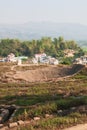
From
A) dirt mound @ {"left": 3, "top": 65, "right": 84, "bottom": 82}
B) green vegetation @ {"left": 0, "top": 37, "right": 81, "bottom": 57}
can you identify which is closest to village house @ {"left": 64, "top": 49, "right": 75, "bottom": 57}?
green vegetation @ {"left": 0, "top": 37, "right": 81, "bottom": 57}

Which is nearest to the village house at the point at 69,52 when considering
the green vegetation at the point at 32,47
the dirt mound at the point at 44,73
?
the green vegetation at the point at 32,47

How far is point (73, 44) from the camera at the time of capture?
140 m

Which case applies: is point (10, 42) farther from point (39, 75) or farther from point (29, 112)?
point (29, 112)

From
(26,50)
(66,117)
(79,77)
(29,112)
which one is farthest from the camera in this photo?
(26,50)

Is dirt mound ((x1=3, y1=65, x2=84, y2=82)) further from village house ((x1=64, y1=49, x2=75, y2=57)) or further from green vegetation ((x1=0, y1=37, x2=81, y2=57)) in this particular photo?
village house ((x1=64, y1=49, x2=75, y2=57))

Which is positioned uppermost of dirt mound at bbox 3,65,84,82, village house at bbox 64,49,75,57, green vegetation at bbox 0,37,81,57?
green vegetation at bbox 0,37,81,57

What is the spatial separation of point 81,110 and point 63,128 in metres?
2.19

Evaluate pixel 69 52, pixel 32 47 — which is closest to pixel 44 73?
pixel 32 47

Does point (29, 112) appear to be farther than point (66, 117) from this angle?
Yes

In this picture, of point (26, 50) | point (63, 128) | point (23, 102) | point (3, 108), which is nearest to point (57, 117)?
point (63, 128)

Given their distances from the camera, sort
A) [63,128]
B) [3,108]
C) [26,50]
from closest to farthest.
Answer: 1. [63,128]
2. [3,108]
3. [26,50]

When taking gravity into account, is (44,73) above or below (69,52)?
below

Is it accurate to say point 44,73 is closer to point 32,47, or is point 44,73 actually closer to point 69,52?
point 32,47

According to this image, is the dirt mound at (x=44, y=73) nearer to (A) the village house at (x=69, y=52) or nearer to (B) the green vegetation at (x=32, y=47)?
(B) the green vegetation at (x=32, y=47)
